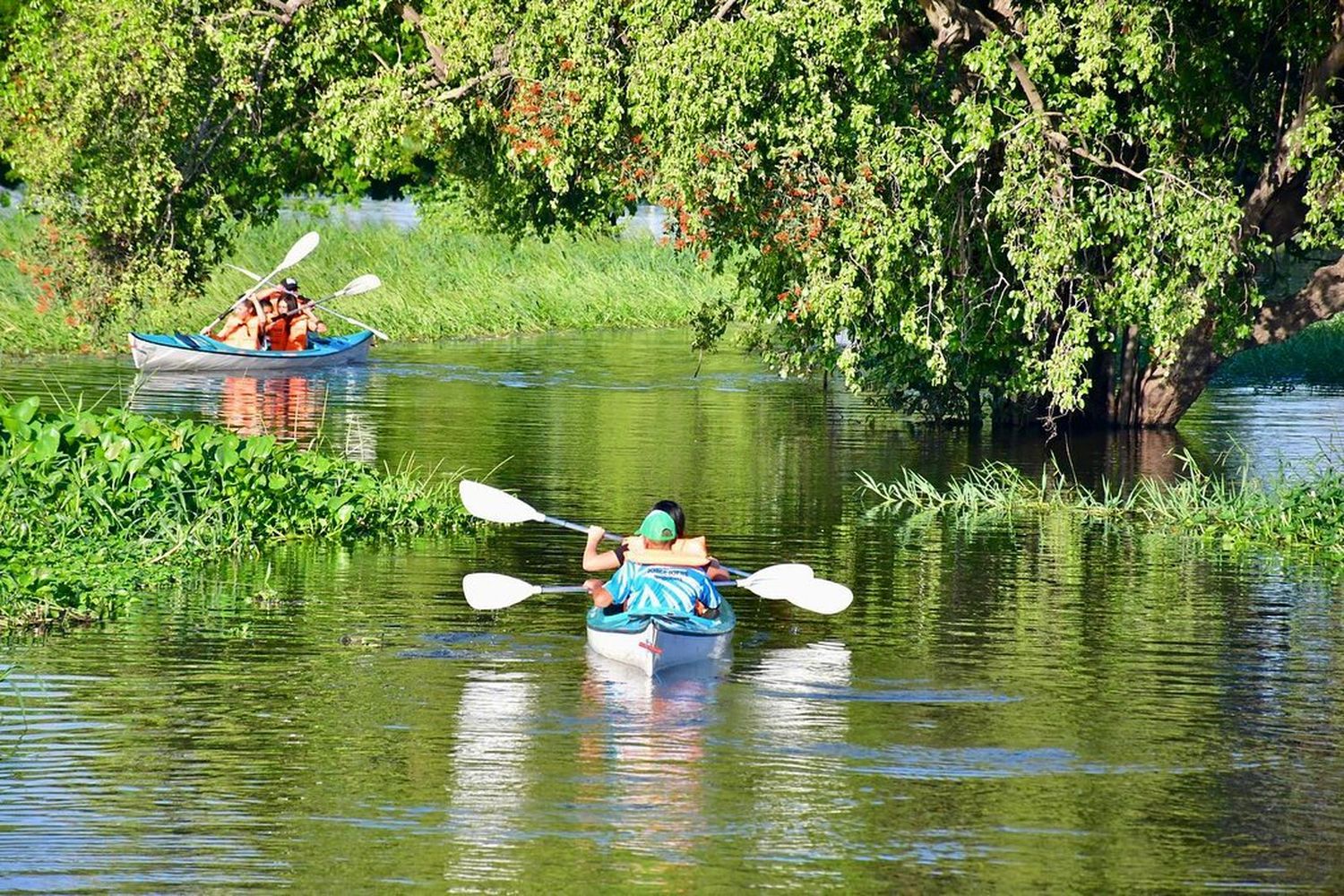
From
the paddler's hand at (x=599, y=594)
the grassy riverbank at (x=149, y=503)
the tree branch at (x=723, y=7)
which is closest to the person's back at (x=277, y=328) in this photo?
the tree branch at (x=723, y=7)

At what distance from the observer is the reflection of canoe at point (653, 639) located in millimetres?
13039

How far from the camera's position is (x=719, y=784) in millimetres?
10477

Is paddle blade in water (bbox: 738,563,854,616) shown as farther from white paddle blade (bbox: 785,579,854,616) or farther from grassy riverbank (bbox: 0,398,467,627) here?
grassy riverbank (bbox: 0,398,467,627)

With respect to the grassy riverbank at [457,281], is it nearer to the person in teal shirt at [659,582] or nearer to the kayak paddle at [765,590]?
the kayak paddle at [765,590]

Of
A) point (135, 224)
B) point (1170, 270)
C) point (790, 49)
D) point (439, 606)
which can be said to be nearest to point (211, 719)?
point (439, 606)

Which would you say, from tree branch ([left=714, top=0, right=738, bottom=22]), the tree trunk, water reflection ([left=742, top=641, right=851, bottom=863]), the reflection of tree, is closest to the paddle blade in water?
water reflection ([left=742, top=641, right=851, bottom=863])

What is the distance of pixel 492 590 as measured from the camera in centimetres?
1448

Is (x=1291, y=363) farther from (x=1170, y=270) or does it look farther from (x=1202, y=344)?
(x=1170, y=270)

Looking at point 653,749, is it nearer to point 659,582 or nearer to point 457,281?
point 659,582

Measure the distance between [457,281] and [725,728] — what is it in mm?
33988

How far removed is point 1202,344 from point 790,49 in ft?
25.3

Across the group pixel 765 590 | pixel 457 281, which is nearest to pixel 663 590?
pixel 765 590

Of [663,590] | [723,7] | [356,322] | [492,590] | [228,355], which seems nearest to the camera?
[663,590]

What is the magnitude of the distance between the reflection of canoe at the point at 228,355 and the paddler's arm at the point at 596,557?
19346mm
